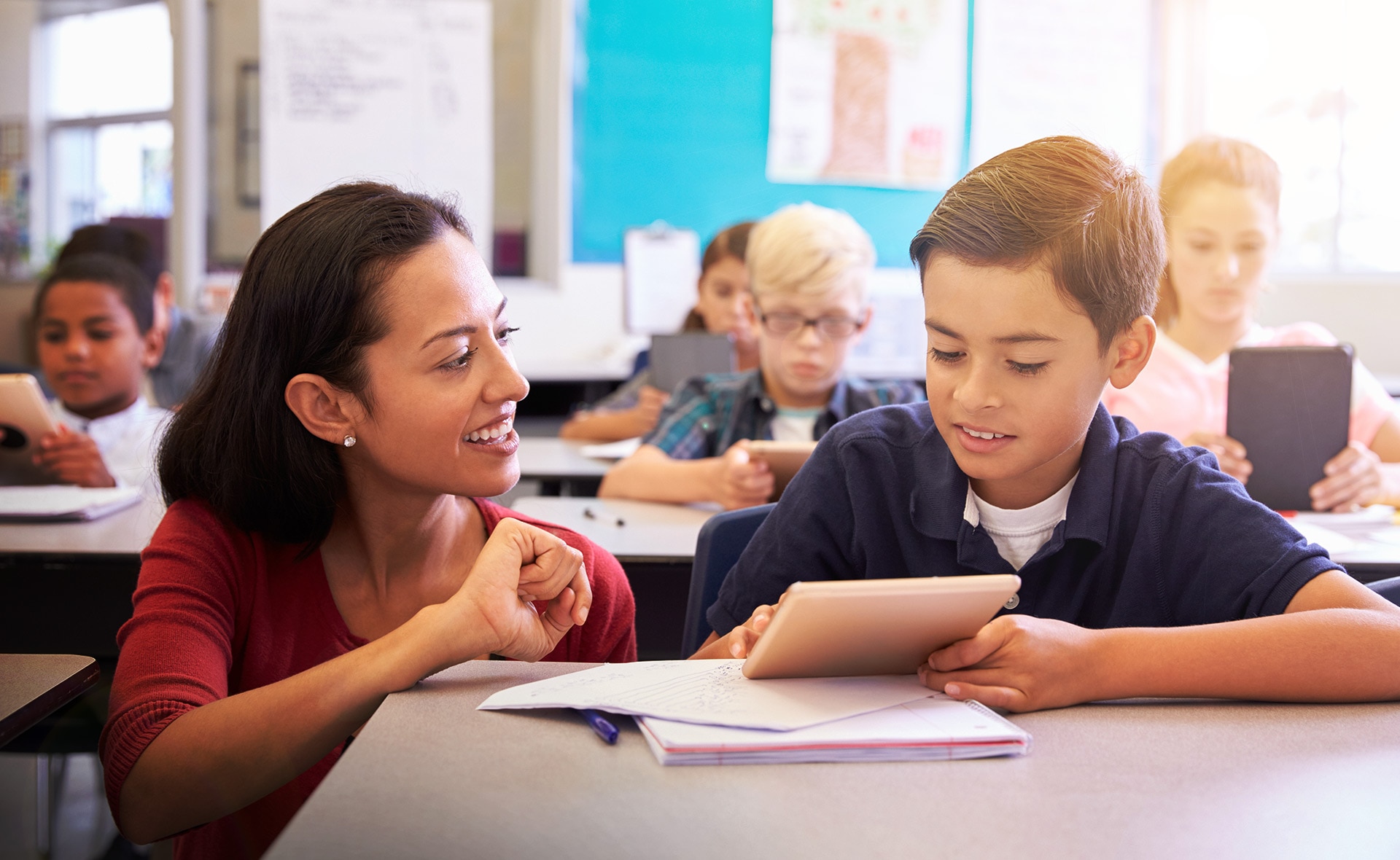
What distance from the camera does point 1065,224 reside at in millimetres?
1067

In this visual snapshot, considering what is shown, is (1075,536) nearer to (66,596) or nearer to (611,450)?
(66,596)

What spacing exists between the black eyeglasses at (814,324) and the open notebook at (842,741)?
138 cm

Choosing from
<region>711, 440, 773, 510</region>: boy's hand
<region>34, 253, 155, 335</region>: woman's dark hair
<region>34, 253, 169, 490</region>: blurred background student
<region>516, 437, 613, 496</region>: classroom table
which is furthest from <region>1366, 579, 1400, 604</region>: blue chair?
<region>34, 253, 155, 335</region>: woman's dark hair

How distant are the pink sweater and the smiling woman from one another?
147 cm

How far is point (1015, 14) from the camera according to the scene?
16.4 feet

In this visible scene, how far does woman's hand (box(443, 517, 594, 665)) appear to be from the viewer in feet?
3.06

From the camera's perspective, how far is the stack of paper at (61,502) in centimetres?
178

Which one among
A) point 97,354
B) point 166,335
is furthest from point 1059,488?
point 166,335

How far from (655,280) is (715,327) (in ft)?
3.23

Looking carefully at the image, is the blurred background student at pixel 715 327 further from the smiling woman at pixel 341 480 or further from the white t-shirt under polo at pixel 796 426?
the smiling woman at pixel 341 480

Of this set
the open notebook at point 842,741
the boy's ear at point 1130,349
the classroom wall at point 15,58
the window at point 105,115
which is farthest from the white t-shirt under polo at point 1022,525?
the classroom wall at point 15,58

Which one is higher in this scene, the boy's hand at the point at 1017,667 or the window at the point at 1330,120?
the window at the point at 1330,120

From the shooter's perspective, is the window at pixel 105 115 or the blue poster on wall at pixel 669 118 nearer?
the blue poster on wall at pixel 669 118

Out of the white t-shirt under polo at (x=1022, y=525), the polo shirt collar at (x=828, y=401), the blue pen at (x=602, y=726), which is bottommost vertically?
the blue pen at (x=602, y=726)
